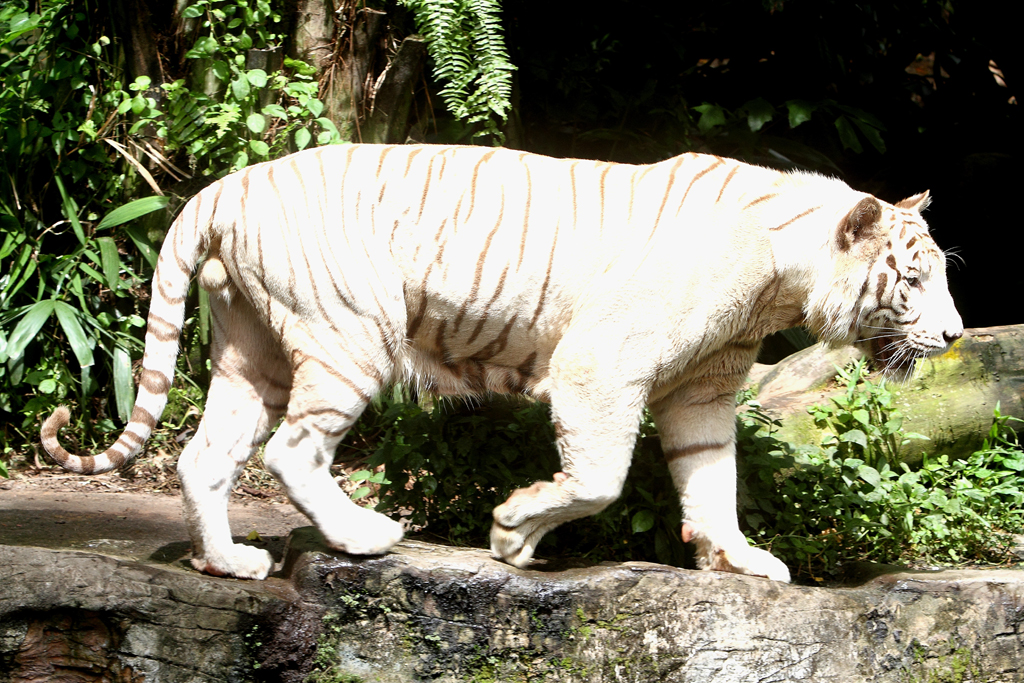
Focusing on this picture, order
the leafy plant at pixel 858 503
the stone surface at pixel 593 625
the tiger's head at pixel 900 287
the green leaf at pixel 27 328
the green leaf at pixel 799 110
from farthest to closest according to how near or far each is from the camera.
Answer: the green leaf at pixel 799 110
the green leaf at pixel 27 328
the leafy plant at pixel 858 503
the tiger's head at pixel 900 287
the stone surface at pixel 593 625

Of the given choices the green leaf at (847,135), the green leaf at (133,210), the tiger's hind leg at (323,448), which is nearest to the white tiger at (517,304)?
the tiger's hind leg at (323,448)

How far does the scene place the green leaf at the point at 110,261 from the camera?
4715 mm

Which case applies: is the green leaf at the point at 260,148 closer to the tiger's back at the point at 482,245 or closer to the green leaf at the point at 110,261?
the green leaf at the point at 110,261

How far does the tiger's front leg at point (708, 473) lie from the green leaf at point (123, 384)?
2885 mm

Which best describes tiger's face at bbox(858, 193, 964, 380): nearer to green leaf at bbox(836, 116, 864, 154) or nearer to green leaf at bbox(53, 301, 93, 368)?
green leaf at bbox(836, 116, 864, 154)

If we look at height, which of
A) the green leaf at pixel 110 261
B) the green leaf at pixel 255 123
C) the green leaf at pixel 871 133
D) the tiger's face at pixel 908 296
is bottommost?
the tiger's face at pixel 908 296

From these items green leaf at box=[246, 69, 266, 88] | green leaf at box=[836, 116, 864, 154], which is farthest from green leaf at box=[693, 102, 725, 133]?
green leaf at box=[246, 69, 266, 88]

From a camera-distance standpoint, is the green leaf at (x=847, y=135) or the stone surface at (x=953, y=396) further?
the green leaf at (x=847, y=135)

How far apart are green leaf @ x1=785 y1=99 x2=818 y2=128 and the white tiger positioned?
9.42 ft

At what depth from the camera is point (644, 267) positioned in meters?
2.96

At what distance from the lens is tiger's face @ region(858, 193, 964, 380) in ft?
10.1

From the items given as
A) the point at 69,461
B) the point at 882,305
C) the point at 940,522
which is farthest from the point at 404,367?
the point at 940,522

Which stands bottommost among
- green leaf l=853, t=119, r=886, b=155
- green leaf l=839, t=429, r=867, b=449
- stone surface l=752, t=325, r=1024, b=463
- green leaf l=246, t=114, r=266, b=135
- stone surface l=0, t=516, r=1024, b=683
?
stone surface l=0, t=516, r=1024, b=683

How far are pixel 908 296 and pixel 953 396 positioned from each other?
5.45 ft
